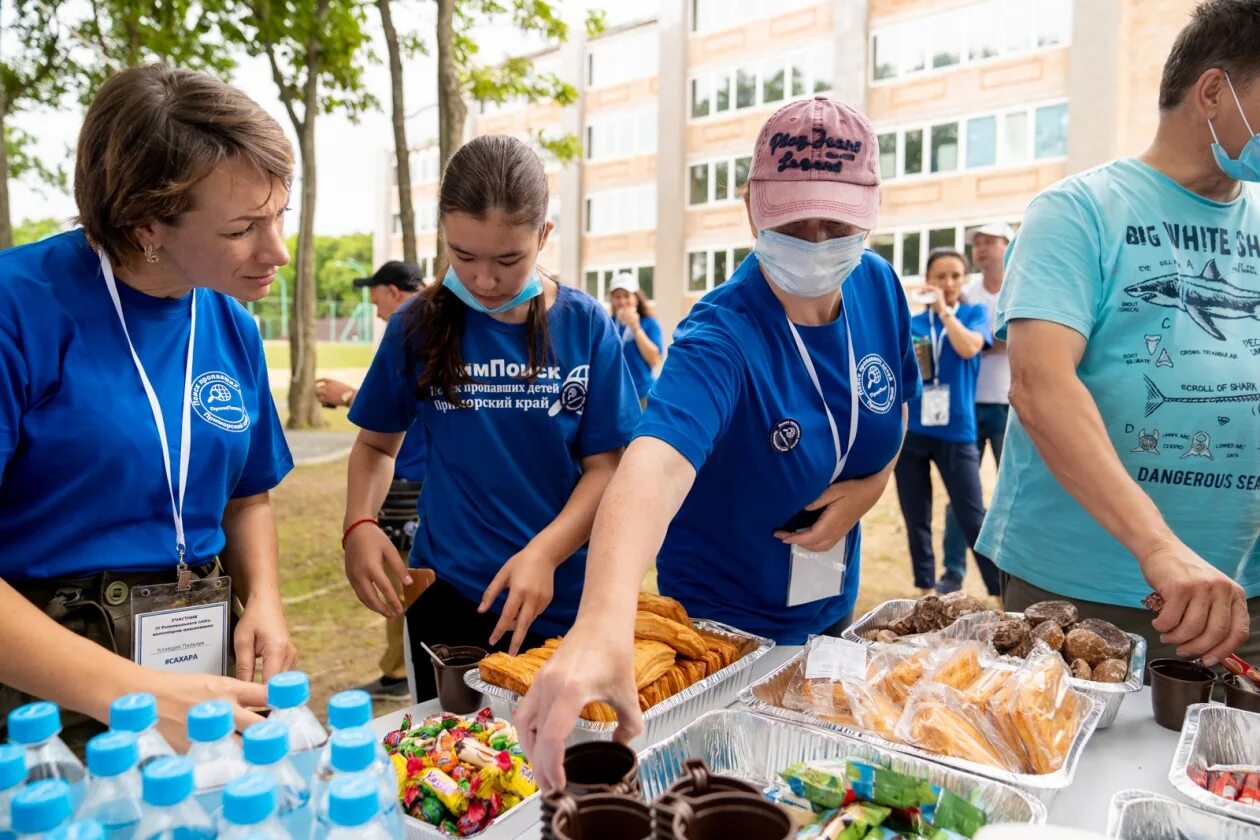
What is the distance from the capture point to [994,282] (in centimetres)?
571

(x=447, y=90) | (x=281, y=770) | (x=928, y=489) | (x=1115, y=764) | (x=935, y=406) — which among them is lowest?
(x=928, y=489)

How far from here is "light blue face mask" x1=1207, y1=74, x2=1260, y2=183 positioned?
1595mm

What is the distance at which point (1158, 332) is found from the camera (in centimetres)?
164

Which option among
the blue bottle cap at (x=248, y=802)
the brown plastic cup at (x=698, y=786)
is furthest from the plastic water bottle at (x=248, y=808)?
the brown plastic cup at (x=698, y=786)

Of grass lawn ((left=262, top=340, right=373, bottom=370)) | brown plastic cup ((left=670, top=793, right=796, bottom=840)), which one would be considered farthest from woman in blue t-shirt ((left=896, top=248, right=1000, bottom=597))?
grass lawn ((left=262, top=340, right=373, bottom=370))

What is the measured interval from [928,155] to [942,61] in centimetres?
149

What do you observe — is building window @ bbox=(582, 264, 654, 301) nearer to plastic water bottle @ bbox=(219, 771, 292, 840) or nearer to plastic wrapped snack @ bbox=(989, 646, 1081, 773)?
plastic wrapped snack @ bbox=(989, 646, 1081, 773)

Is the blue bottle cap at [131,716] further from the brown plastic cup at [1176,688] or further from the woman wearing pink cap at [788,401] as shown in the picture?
the brown plastic cup at [1176,688]

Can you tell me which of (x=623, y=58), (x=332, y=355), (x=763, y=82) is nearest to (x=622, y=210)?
(x=623, y=58)

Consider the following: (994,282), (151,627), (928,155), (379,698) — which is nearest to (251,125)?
(151,627)

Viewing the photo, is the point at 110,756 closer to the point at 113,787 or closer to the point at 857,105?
the point at 113,787

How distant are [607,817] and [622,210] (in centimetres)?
2053


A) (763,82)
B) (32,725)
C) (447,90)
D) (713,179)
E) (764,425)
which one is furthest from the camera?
(713,179)

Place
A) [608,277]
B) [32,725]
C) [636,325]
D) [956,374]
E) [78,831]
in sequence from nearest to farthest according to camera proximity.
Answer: [78,831]
[32,725]
[956,374]
[636,325]
[608,277]
